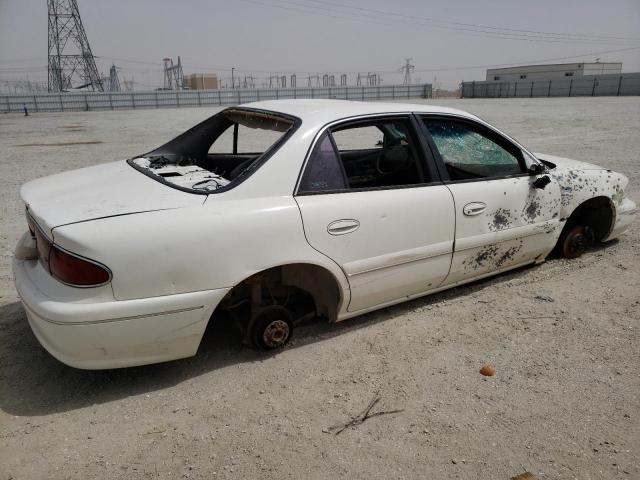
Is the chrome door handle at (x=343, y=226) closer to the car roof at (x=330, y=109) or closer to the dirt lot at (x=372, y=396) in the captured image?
the car roof at (x=330, y=109)

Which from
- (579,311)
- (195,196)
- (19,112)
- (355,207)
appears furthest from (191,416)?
(19,112)

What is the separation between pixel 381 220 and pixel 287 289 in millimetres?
742

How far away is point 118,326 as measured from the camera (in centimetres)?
222

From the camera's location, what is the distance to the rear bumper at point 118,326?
7.13 feet

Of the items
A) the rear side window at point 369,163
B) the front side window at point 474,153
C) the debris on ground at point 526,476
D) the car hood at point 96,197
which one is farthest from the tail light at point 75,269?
the front side window at point 474,153

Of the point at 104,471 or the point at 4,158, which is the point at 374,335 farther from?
the point at 4,158

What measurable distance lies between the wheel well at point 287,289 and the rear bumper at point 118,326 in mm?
372

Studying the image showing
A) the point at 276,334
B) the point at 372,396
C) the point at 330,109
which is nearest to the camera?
the point at 372,396

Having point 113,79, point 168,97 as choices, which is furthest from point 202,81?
point 168,97

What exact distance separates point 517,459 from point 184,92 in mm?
40900

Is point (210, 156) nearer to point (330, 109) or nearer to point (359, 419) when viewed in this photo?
point (330, 109)

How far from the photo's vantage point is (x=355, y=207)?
2766mm

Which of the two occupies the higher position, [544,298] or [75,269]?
[75,269]

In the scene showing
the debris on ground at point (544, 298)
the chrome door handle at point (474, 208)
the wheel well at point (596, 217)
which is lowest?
the debris on ground at point (544, 298)
